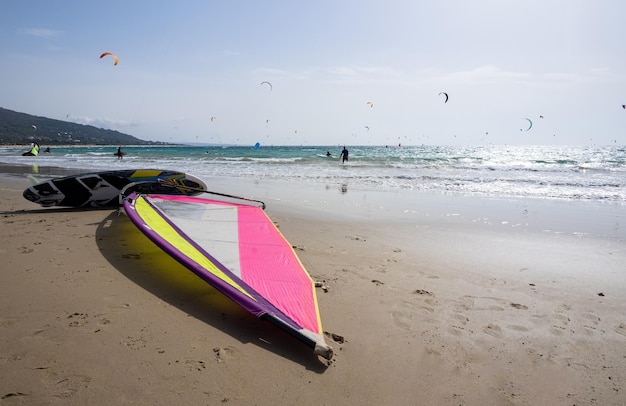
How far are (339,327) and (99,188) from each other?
6062 millimetres

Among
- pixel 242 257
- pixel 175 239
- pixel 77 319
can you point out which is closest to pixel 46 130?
pixel 175 239

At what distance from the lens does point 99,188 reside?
271 inches

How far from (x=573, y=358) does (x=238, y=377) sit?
2.04 m

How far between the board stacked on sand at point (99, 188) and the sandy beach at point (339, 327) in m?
1.75

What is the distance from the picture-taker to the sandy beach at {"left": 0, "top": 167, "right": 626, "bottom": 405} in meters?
1.90

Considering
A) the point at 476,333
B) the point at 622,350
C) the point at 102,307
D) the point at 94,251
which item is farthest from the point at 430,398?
the point at 94,251

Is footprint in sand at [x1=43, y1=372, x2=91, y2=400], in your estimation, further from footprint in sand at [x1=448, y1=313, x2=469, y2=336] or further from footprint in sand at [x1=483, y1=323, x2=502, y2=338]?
footprint in sand at [x1=483, y1=323, x2=502, y2=338]

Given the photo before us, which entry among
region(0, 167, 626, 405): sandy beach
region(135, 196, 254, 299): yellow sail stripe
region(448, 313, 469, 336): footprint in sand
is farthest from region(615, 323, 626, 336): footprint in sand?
region(135, 196, 254, 299): yellow sail stripe

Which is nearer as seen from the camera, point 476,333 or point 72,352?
point 72,352

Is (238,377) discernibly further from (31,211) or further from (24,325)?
(31,211)

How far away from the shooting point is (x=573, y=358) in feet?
7.63

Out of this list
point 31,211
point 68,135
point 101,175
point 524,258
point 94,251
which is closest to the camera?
point 94,251

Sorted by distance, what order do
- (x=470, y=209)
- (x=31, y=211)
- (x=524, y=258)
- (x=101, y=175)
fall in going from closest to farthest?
(x=524, y=258), (x=31, y=211), (x=101, y=175), (x=470, y=209)

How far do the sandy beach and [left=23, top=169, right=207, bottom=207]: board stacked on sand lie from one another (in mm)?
1746
